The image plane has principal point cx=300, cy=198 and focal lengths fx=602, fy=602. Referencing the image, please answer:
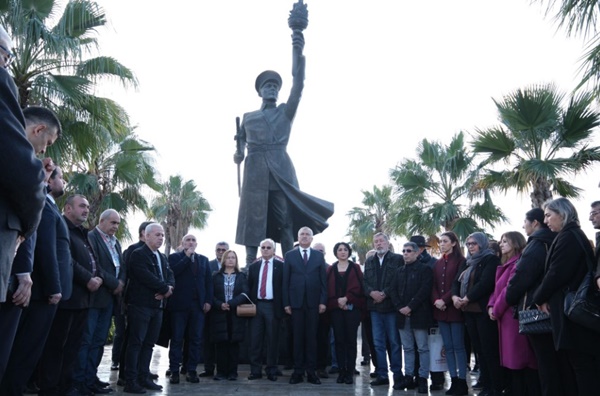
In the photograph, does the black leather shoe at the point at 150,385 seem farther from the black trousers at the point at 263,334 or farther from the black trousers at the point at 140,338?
the black trousers at the point at 263,334

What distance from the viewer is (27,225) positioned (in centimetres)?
256

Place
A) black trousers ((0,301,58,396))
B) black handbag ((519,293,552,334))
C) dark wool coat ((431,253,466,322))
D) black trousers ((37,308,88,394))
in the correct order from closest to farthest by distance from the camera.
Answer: black trousers ((0,301,58,396)) < black handbag ((519,293,552,334)) < black trousers ((37,308,88,394)) < dark wool coat ((431,253,466,322))

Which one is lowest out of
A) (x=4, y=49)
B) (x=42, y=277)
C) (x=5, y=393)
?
(x=5, y=393)

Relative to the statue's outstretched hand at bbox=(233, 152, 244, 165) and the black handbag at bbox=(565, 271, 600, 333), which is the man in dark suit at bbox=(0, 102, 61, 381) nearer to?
the black handbag at bbox=(565, 271, 600, 333)

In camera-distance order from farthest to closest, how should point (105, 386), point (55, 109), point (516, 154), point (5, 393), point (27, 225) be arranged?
point (516, 154) → point (55, 109) → point (105, 386) → point (5, 393) → point (27, 225)

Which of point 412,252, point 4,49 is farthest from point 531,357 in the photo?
point 4,49

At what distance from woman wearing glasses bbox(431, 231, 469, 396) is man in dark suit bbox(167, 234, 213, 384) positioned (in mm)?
2928

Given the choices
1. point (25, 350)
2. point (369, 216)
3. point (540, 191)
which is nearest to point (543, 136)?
point (540, 191)

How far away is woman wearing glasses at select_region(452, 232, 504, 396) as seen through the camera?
6.48 m

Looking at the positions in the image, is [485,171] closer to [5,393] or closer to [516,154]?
[516,154]

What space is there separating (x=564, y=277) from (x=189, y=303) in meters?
4.65

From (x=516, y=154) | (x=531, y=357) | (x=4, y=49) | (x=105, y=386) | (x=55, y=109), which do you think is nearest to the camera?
(x=4, y=49)

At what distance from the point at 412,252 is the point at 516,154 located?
6.56 metres

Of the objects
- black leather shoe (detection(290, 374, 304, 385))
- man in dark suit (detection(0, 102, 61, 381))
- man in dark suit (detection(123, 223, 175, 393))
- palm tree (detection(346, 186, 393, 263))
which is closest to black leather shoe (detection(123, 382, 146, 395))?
man in dark suit (detection(123, 223, 175, 393))
